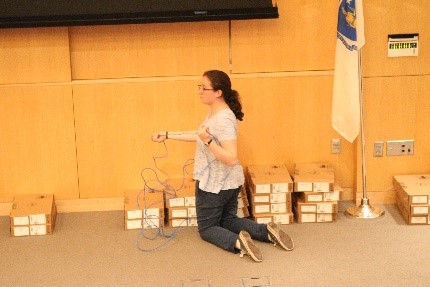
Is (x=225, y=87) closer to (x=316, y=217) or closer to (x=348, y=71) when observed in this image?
(x=348, y=71)

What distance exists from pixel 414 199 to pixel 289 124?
1078 millimetres

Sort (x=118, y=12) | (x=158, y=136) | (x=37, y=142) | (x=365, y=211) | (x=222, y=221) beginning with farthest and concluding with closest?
(x=37, y=142)
(x=365, y=211)
(x=118, y=12)
(x=222, y=221)
(x=158, y=136)

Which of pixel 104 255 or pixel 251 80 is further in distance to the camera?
pixel 251 80

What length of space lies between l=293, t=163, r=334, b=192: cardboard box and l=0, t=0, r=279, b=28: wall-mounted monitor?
1182mm

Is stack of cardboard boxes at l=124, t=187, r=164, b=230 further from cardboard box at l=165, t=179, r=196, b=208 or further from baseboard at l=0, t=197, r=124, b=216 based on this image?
baseboard at l=0, t=197, r=124, b=216

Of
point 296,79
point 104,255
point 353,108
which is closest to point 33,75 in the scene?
point 104,255

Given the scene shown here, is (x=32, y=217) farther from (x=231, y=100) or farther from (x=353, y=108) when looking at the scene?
(x=353, y=108)

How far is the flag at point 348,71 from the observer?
4879mm

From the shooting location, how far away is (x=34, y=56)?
514 centimetres

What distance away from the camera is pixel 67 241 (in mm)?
4887

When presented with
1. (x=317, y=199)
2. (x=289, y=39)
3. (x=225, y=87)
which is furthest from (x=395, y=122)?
(x=225, y=87)

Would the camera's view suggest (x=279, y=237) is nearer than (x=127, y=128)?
Yes

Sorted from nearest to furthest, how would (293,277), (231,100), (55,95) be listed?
Answer: (293,277) < (231,100) < (55,95)

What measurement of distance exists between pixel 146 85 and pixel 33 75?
2.73ft
